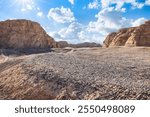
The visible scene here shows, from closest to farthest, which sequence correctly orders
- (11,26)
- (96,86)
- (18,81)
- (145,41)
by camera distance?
1. (96,86)
2. (18,81)
3. (145,41)
4. (11,26)

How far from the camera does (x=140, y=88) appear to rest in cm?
1132

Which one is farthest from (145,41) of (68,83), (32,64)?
(68,83)

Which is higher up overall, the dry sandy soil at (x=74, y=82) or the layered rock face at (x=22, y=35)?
the layered rock face at (x=22, y=35)

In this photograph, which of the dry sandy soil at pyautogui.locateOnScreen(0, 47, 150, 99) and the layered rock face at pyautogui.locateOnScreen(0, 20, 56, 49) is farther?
the layered rock face at pyautogui.locateOnScreen(0, 20, 56, 49)

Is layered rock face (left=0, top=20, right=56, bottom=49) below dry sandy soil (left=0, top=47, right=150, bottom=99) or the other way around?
the other way around

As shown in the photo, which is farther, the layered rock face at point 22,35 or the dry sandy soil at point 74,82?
the layered rock face at point 22,35

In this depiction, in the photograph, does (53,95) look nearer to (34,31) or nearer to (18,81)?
(18,81)

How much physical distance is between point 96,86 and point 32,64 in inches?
258

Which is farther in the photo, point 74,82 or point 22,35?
point 22,35

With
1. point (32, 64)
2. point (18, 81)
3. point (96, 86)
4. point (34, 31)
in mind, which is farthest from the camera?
point (34, 31)

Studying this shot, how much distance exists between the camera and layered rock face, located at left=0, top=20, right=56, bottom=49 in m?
63.4

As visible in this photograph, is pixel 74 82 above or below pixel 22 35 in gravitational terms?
below

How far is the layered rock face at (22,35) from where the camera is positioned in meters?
63.4

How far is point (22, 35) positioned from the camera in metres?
65.9
